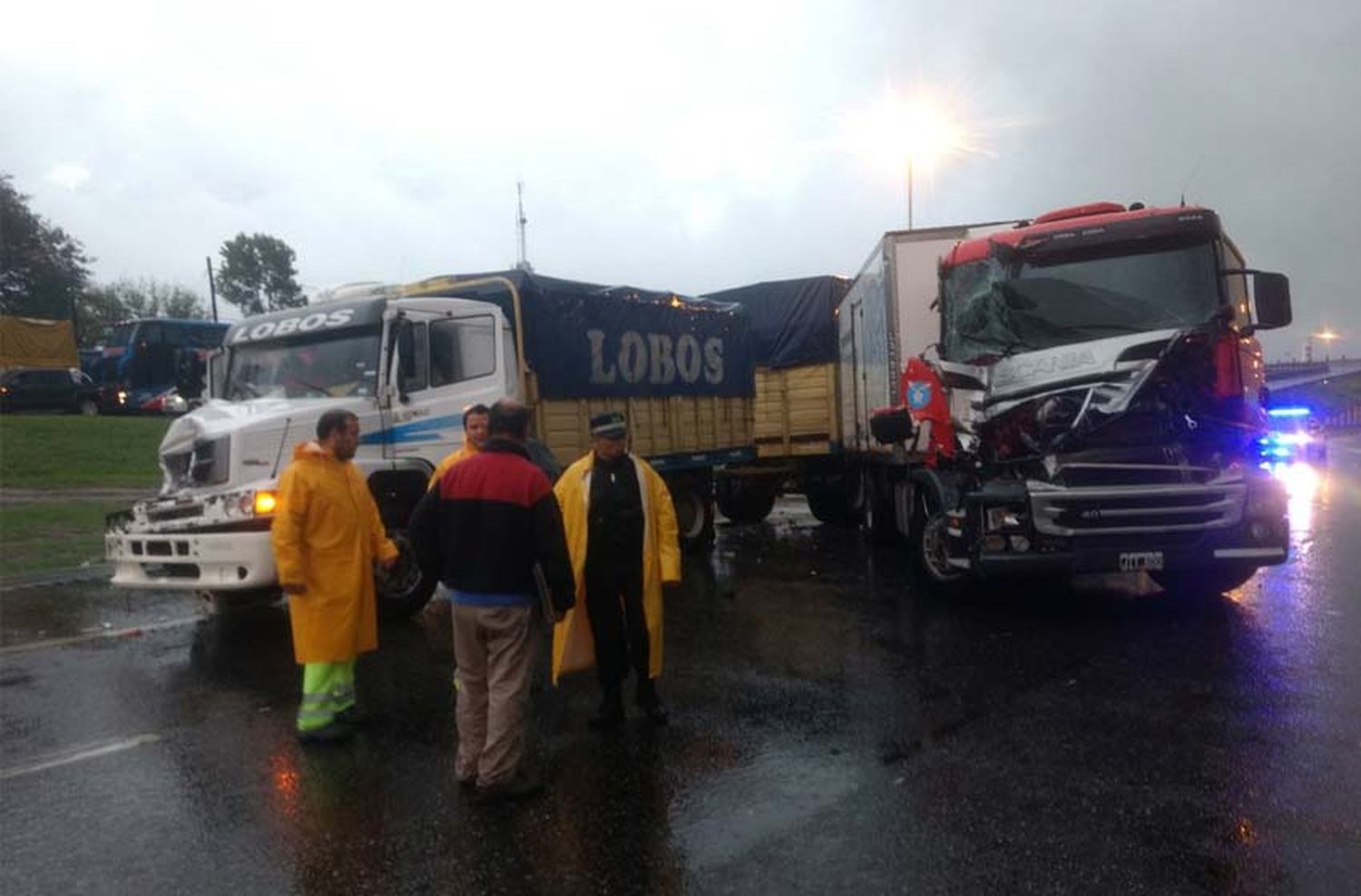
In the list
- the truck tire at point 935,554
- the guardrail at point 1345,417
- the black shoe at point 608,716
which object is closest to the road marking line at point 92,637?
the black shoe at point 608,716

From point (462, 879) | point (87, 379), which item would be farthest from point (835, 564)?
point (87, 379)

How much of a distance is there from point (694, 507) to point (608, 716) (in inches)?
276

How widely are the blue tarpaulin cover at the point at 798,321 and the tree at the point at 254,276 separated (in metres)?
72.0

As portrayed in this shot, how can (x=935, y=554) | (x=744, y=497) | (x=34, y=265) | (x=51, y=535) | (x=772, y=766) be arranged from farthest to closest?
(x=34, y=265) < (x=744, y=497) < (x=51, y=535) < (x=935, y=554) < (x=772, y=766)

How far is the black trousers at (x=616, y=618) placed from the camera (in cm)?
538

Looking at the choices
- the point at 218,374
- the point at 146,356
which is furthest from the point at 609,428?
the point at 146,356

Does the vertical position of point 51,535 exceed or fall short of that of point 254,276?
it falls short

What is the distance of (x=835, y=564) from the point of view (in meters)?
11.2

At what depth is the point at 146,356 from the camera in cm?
3266

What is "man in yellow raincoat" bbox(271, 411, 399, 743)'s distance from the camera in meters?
5.34

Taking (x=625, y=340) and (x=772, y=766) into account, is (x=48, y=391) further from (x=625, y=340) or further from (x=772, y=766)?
(x=772, y=766)

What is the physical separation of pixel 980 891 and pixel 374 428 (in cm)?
632

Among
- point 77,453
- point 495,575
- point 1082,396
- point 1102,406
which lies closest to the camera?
point 495,575

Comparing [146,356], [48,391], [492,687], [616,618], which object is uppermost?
[146,356]
